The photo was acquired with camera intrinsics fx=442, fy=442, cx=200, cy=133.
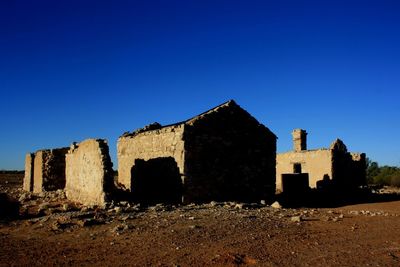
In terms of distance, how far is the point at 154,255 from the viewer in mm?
8516

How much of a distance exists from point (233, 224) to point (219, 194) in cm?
688

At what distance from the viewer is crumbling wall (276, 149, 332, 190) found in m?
28.3

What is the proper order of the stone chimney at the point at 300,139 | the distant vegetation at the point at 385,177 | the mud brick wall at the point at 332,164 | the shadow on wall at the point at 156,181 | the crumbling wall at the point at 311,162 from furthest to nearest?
the distant vegetation at the point at 385,177, the stone chimney at the point at 300,139, the crumbling wall at the point at 311,162, the mud brick wall at the point at 332,164, the shadow on wall at the point at 156,181

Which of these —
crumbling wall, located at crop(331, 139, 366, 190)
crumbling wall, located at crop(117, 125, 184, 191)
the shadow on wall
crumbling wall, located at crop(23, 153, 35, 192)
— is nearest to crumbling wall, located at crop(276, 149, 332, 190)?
crumbling wall, located at crop(331, 139, 366, 190)

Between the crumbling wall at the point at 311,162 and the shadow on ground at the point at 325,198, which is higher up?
the crumbling wall at the point at 311,162

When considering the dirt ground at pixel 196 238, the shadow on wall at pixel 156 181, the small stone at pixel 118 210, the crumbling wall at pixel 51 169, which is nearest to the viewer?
the dirt ground at pixel 196 238

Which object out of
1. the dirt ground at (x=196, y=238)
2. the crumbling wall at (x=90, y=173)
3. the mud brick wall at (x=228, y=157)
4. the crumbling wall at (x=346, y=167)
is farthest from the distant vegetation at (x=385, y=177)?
the crumbling wall at (x=90, y=173)

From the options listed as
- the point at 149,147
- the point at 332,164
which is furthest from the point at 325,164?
the point at 149,147

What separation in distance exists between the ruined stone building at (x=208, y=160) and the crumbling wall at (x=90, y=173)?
5.60 feet

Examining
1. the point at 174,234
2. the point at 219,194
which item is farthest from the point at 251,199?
the point at 174,234

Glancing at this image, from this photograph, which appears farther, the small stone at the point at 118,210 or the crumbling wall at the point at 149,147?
the crumbling wall at the point at 149,147

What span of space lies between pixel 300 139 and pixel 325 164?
323 cm

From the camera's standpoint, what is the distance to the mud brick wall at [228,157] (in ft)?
59.3

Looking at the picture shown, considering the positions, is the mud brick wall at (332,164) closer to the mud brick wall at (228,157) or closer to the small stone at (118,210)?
the mud brick wall at (228,157)
